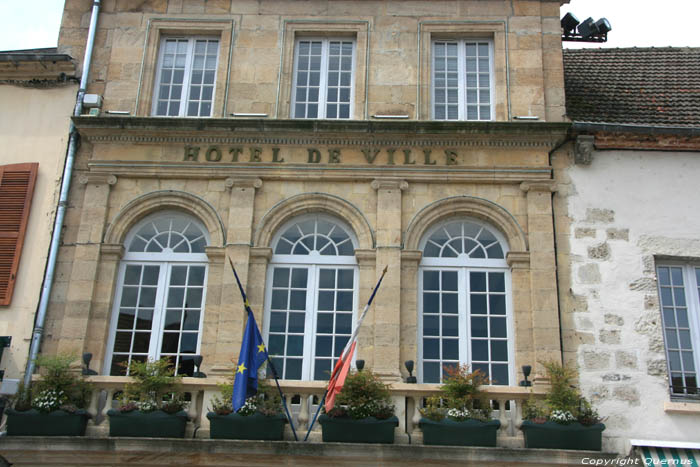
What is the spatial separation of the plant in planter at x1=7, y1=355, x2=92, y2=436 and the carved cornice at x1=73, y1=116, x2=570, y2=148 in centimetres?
345

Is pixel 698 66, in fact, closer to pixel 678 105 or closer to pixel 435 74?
pixel 678 105

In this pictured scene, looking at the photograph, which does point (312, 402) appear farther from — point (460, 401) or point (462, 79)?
point (462, 79)

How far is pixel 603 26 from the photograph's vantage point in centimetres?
1543

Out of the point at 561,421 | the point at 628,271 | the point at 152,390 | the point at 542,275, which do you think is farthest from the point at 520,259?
the point at 152,390

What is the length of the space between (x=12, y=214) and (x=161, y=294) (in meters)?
2.44

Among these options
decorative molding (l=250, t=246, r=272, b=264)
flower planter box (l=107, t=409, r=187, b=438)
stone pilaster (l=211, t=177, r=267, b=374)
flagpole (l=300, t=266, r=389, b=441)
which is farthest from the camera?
decorative molding (l=250, t=246, r=272, b=264)

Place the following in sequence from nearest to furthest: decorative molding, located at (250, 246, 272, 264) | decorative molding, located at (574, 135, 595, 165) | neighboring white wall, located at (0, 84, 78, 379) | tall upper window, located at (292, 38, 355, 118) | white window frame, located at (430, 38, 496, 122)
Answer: neighboring white wall, located at (0, 84, 78, 379) → decorative molding, located at (250, 246, 272, 264) → decorative molding, located at (574, 135, 595, 165) → white window frame, located at (430, 38, 496, 122) → tall upper window, located at (292, 38, 355, 118)

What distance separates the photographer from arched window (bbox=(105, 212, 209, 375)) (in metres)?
11.4

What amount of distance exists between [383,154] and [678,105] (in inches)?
184

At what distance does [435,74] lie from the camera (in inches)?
510

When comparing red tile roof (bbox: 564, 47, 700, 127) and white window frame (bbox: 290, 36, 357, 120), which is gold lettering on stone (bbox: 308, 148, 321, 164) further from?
red tile roof (bbox: 564, 47, 700, 127)

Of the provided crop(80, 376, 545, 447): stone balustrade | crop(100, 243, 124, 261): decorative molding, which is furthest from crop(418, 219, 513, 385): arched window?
crop(100, 243, 124, 261): decorative molding

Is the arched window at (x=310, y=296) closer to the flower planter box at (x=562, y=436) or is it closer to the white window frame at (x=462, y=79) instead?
the white window frame at (x=462, y=79)

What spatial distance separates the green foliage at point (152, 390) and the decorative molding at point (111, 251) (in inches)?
72.7
